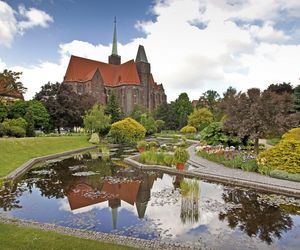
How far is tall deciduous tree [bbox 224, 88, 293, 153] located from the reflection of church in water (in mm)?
6065

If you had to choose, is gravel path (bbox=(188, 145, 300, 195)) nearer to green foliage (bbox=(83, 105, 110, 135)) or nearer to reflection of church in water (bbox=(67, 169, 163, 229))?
reflection of church in water (bbox=(67, 169, 163, 229))

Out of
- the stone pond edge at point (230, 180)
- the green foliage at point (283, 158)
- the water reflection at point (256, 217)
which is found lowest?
the water reflection at point (256, 217)

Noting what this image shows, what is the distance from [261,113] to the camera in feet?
53.1

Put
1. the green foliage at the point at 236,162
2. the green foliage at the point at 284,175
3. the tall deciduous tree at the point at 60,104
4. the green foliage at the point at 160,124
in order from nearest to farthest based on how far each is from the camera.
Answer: the green foliage at the point at 284,175
the green foliage at the point at 236,162
the tall deciduous tree at the point at 60,104
the green foliage at the point at 160,124

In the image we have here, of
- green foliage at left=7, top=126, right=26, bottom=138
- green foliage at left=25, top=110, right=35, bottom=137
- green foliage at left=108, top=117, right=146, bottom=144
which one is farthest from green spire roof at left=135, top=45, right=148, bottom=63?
green foliage at left=7, top=126, right=26, bottom=138

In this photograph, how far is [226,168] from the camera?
1556cm

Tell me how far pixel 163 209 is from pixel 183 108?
6099cm

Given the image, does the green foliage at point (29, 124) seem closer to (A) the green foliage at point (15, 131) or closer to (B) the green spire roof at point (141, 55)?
(A) the green foliage at point (15, 131)

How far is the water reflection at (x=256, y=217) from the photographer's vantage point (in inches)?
292

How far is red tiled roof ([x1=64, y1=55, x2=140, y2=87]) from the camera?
7488 cm

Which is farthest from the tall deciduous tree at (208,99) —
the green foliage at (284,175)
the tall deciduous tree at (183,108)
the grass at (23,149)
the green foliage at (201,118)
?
the green foliage at (284,175)

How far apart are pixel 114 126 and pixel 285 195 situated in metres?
27.8

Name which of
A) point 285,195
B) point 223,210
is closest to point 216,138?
point 285,195

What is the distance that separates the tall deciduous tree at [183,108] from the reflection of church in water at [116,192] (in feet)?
170
